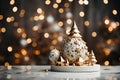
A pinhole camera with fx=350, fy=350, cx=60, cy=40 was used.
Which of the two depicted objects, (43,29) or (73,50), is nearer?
(73,50)

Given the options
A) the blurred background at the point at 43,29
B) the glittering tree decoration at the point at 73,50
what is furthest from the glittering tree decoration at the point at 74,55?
the blurred background at the point at 43,29

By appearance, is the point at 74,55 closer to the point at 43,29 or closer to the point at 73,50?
the point at 73,50

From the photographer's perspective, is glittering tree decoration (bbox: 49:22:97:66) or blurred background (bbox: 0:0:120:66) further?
blurred background (bbox: 0:0:120:66)

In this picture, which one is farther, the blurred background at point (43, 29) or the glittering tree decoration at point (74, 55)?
the blurred background at point (43, 29)

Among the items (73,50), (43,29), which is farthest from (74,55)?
(43,29)

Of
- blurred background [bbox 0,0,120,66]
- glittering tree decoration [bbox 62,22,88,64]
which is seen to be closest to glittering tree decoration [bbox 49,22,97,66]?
glittering tree decoration [bbox 62,22,88,64]

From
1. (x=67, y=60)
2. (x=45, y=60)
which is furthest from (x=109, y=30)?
(x=67, y=60)

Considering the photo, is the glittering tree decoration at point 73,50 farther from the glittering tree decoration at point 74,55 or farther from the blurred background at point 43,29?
the blurred background at point 43,29

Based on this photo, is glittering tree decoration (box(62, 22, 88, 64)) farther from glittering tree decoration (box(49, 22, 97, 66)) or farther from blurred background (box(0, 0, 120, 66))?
blurred background (box(0, 0, 120, 66))

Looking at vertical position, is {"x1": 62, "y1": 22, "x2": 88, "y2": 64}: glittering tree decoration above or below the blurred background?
below
